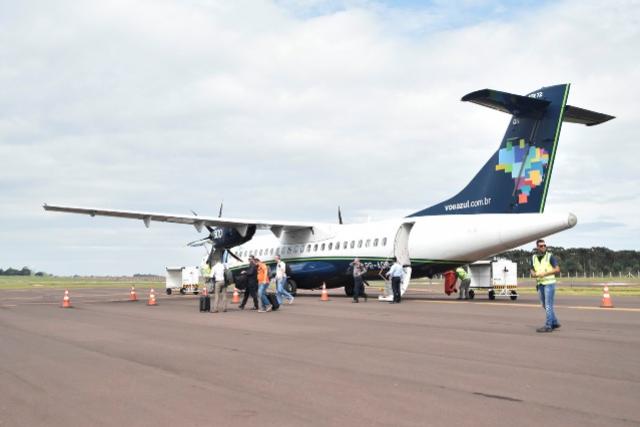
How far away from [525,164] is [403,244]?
6182 millimetres

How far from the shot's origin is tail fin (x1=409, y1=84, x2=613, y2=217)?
2155 centimetres

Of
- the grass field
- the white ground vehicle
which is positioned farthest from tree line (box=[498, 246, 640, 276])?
the white ground vehicle

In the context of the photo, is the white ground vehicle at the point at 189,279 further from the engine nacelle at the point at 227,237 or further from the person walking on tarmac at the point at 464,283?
the person walking on tarmac at the point at 464,283

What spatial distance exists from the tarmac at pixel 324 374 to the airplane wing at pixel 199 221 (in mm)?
14074

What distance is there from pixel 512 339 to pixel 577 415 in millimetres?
6038

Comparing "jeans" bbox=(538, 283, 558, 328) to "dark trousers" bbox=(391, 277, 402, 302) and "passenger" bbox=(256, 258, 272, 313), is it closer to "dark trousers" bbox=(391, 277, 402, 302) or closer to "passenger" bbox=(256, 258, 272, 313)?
"passenger" bbox=(256, 258, 272, 313)

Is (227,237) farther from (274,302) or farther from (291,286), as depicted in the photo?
(274,302)

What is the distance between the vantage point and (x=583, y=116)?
22922mm

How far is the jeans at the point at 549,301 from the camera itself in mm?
12961

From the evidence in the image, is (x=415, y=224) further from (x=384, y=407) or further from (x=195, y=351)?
(x=384, y=407)

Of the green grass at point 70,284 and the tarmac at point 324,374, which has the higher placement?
the green grass at point 70,284

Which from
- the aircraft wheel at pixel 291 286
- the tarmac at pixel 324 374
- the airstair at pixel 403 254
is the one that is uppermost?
the airstair at pixel 403 254

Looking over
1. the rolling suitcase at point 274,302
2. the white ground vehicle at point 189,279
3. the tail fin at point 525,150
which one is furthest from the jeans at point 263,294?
the white ground vehicle at point 189,279

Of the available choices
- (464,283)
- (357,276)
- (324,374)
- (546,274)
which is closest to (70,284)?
(357,276)
